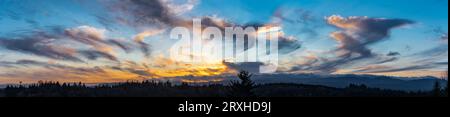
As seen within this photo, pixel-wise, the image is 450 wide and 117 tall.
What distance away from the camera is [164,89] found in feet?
183
